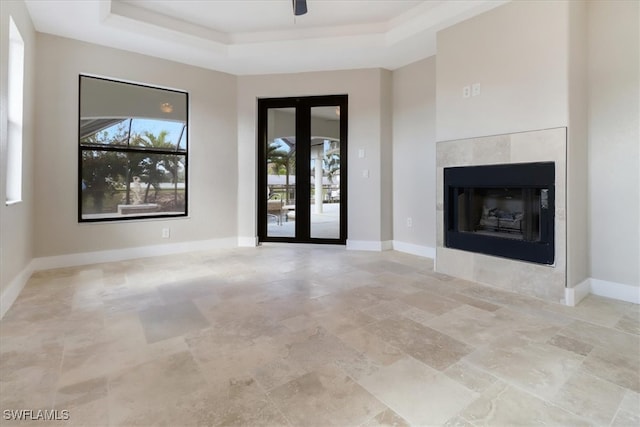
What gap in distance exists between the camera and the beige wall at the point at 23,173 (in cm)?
248

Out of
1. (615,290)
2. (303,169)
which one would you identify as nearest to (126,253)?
(303,169)

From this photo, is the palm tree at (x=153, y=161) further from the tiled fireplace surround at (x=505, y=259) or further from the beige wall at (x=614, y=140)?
the beige wall at (x=614, y=140)

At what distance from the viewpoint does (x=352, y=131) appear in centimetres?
490

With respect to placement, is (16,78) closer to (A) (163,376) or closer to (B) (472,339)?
(A) (163,376)

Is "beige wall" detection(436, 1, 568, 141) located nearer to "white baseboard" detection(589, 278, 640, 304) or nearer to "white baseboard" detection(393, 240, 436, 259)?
"white baseboard" detection(589, 278, 640, 304)

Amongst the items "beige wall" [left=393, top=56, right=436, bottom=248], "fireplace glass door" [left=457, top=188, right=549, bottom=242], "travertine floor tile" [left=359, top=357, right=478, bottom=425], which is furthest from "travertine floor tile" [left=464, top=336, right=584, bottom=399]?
"beige wall" [left=393, top=56, right=436, bottom=248]

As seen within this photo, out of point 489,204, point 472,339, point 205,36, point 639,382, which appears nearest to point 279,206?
point 205,36

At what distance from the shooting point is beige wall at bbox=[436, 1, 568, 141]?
269 cm

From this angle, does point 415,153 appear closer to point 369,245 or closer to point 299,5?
point 369,245

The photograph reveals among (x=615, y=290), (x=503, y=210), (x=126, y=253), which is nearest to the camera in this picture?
(x=615, y=290)

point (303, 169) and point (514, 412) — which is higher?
point (303, 169)

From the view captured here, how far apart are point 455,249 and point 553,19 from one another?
7.15 feet

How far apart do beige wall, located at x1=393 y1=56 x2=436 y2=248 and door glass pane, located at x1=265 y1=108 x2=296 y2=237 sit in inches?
62.8

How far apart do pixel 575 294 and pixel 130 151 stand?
203 inches
